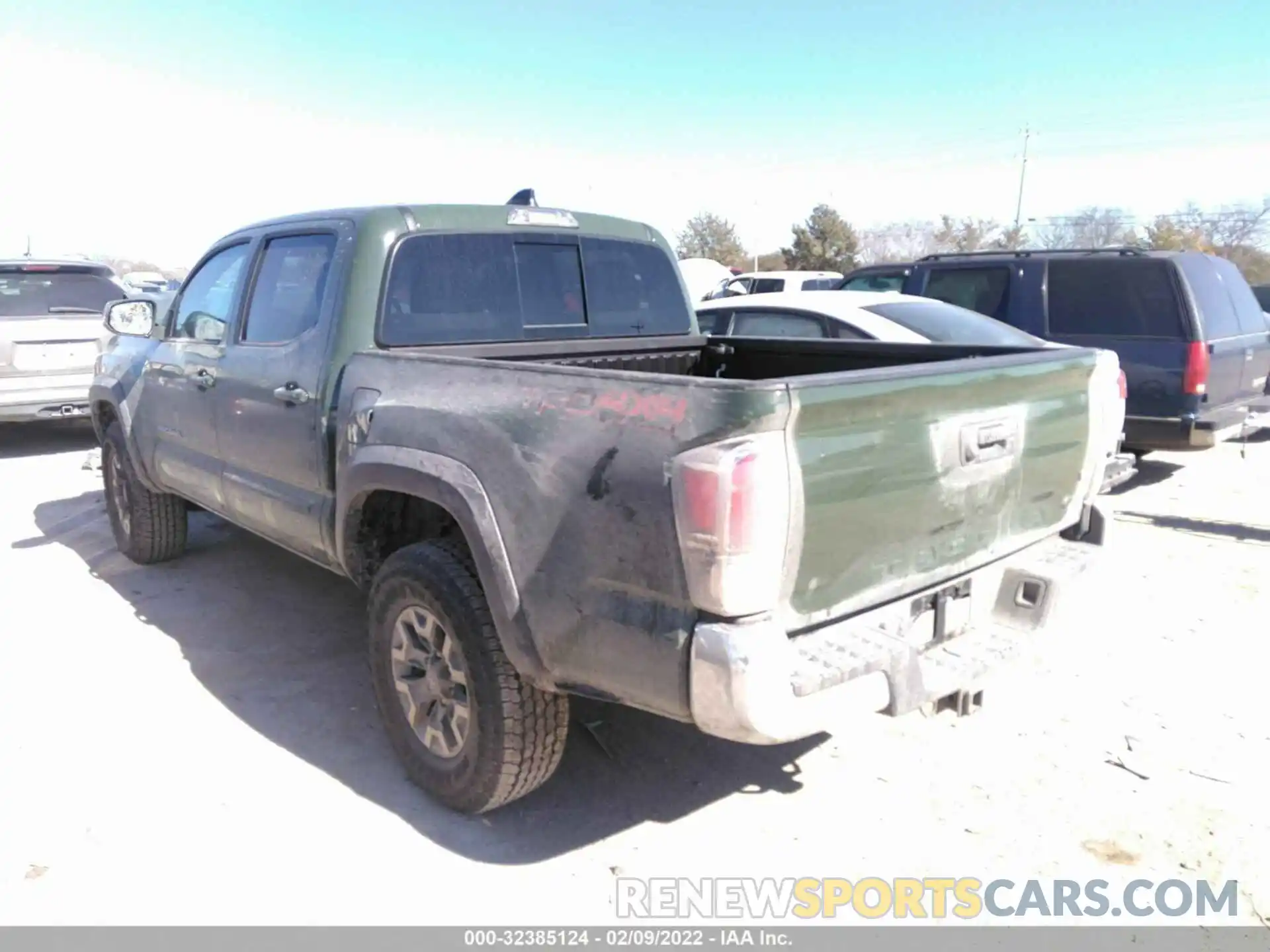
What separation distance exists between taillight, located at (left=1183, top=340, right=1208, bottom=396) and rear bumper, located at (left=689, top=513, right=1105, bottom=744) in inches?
191

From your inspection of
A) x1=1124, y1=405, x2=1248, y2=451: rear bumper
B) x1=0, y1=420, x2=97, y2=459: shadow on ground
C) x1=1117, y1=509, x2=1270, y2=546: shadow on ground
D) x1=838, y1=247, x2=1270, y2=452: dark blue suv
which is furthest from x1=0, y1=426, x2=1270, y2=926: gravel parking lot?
x1=0, y1=420, x2=97, y2=459: shadow on ground

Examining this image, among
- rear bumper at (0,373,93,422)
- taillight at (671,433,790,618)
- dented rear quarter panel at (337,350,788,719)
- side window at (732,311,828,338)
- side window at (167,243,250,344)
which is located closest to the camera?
taillight at (671,433,790,618)

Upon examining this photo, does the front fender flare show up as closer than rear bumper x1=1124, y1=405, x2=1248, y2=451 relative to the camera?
Yes

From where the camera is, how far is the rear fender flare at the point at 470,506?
2711 mm

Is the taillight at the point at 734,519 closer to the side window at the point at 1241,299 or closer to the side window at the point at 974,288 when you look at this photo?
the side window at the point at 974,288

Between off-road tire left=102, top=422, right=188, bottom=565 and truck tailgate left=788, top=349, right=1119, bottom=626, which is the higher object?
truck tailgate left=788, top=349, right=1119, bottom=626

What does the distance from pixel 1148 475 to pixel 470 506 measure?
732cm

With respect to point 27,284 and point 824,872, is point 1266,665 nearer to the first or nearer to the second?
point 824,872

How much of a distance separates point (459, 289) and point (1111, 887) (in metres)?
3.10

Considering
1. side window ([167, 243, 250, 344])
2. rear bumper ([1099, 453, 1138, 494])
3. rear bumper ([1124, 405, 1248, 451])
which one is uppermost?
side window ([167, 243, 250, 344])

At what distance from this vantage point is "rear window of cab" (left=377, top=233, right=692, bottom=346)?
12.2 ft

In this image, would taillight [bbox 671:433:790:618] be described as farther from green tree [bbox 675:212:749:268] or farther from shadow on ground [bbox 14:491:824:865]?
green tree [bbox 675:212:749:268]

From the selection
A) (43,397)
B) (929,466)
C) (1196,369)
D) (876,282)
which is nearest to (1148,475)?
(1196,369)
